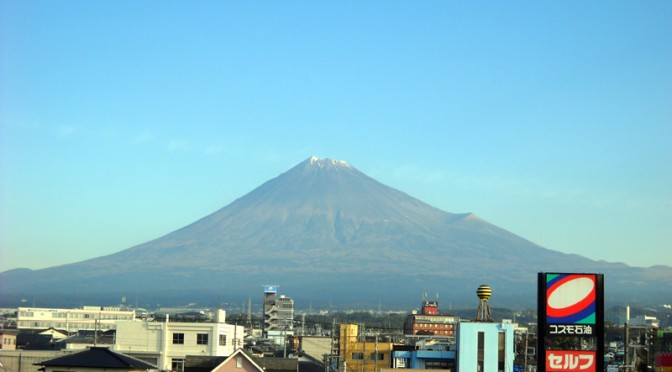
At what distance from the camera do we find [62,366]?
3597 cm

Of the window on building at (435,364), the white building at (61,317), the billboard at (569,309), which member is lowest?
the window on building at (435,364)

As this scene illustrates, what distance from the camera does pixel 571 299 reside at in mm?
27688

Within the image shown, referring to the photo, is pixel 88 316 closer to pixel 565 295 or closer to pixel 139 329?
pixel 139 329

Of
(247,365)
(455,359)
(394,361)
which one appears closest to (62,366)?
(247,365)

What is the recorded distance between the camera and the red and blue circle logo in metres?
27.7

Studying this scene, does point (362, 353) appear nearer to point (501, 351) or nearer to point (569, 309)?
point (501, 351)

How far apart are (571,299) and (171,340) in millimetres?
33517

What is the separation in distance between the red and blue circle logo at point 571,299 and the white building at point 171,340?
31081 mm

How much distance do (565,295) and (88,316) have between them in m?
115

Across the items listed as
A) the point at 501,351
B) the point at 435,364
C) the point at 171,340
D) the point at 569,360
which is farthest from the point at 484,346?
the point at 569,360

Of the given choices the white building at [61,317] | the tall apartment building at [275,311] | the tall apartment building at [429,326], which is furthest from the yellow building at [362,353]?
the tall apartment building at [275,311]

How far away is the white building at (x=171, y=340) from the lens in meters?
57.3

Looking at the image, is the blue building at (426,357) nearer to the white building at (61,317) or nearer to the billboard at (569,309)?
the billboard at (569,309)

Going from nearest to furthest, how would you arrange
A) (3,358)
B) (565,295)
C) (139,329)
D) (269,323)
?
(565,295) → (3,358) → (139,329) → (269,323)
